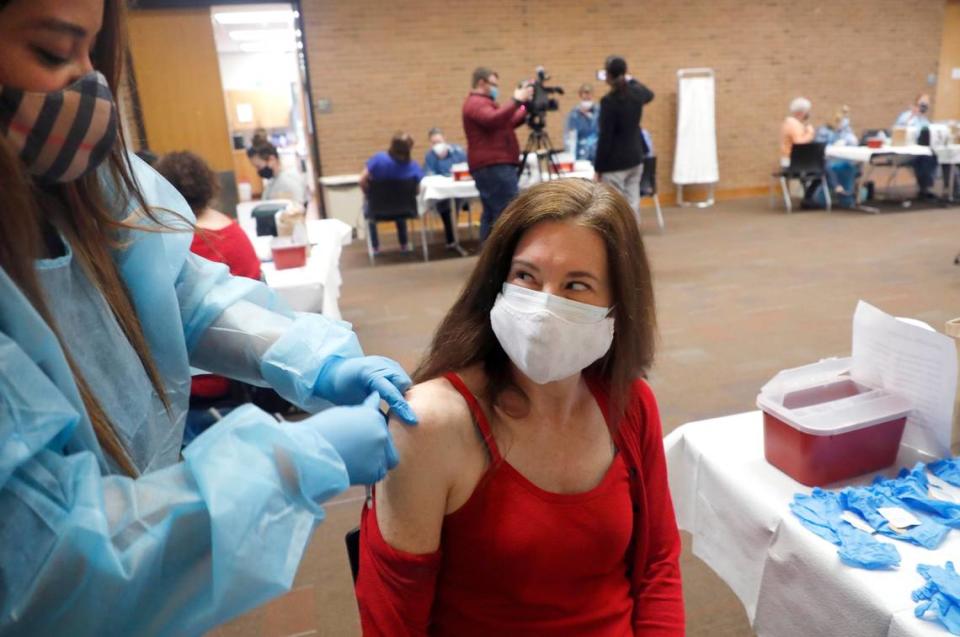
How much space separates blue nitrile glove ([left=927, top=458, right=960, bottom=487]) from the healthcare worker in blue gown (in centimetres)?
98

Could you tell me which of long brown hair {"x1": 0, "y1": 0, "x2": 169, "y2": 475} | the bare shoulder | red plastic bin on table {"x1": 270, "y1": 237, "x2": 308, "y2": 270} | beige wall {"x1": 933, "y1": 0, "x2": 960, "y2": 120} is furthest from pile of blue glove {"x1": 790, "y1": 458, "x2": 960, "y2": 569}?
beige wall {"x1": 933, "y1": 0, "x2": 960, "y2": 120}

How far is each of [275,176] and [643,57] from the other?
Result: 5170 millimetres

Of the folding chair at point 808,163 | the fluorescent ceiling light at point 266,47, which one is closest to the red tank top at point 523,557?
the folding chair at point 808,163

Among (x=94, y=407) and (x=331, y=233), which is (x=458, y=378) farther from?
(x=331, y=233)

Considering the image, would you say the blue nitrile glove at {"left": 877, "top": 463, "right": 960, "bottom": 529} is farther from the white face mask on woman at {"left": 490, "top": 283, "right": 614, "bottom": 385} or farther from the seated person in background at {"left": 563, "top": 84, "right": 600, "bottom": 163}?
the seated person in background at {"left": 563, "top": 84, "right": 600, "bottom": 163}

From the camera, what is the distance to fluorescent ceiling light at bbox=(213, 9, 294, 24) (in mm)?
7848

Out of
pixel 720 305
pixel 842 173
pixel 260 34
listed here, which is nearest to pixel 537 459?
pixel 720 305

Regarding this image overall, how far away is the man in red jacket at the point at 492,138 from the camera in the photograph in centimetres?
487

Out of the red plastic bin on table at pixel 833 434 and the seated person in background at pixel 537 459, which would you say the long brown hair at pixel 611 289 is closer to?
the seated person in background at pixel 537 459

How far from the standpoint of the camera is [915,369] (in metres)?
1.17

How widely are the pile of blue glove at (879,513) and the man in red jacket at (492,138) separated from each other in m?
3.92

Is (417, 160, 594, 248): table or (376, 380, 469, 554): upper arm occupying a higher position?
(417, 160, 594, 248): table

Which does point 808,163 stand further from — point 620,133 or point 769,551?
point 769,551

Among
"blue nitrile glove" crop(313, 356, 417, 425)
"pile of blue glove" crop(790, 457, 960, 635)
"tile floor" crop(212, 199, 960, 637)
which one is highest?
"blue nitrile glove" crop(313, 356, 417, 425)
